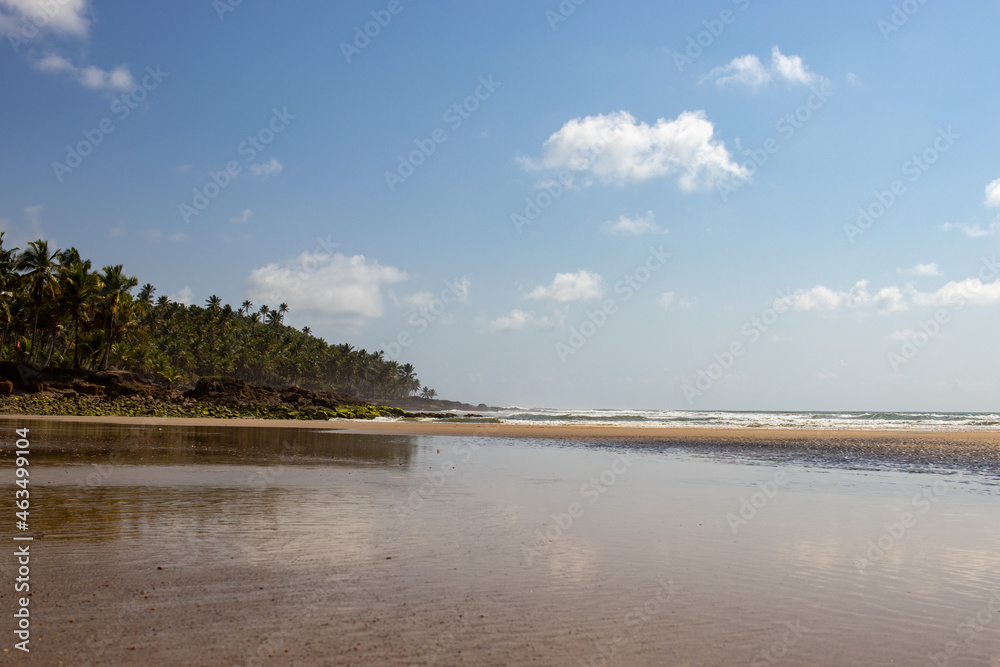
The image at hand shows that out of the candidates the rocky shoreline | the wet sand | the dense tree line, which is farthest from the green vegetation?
the wet sand

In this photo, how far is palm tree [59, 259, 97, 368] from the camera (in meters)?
61.4

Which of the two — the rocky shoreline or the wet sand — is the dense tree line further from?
the wet sand

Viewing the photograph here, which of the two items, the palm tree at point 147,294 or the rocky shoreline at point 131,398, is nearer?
the rocky shoreline at point 131,398

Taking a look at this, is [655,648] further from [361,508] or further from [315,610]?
[361,508]

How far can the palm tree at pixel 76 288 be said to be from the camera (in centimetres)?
6138

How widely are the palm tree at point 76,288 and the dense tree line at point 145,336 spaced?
86 millimetres

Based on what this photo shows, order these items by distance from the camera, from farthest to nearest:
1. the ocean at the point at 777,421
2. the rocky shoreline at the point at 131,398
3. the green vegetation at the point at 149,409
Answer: the ocean at the point at 777,421
the rocky shoreline at the point at 131,398
the green vegetation at the point at 149,409

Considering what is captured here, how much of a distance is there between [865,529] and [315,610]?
10291mm

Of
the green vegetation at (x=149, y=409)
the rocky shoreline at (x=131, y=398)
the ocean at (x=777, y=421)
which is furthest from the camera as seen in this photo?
the ocean at (x=777, y=421)

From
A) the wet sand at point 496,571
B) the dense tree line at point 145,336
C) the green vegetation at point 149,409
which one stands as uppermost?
the dense tree line at point 145,336

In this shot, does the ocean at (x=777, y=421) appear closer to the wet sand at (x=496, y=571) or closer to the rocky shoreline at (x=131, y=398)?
the rocky shoreline at (x=131, y=398)

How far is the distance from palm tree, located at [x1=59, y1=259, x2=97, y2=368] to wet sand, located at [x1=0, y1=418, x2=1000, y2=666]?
5405 cm

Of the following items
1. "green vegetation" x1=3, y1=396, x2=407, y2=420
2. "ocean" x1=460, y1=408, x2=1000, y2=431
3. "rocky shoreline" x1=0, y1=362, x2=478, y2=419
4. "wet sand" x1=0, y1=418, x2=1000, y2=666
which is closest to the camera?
"wet sand" x1=0, y1=418, x2=1000, y2=666

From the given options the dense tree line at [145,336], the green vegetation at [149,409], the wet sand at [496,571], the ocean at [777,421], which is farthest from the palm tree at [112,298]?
the wet sand at [496,571]
